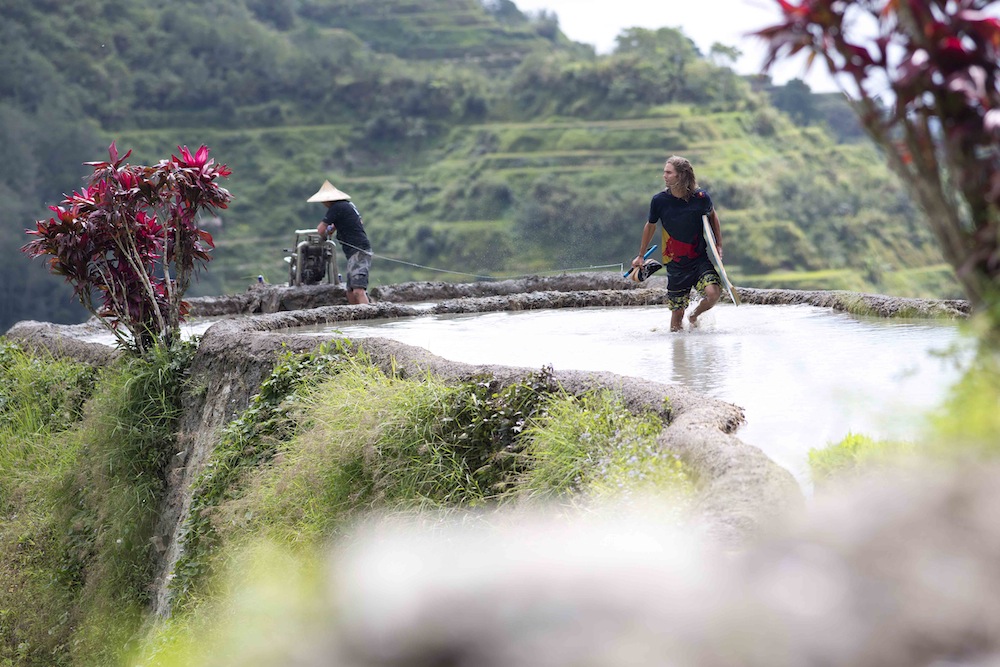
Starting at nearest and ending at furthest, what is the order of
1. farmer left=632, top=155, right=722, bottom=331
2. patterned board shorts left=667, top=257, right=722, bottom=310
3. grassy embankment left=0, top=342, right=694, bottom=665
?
grassy embankment left=0, top=342, right=694, bottom=665 → farmer left=632, top=155, right=722, bottom=331 → patterned board shorts left=667, top=257, right=722, bottom=310

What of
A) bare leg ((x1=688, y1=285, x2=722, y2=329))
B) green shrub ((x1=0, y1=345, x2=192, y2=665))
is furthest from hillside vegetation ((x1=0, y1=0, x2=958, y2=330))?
green shrub ((x1=0, y1=345, x2=192, y2=665))

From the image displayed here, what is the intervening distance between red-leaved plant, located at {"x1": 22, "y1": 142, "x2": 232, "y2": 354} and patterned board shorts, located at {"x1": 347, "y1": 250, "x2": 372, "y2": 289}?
349 centimetres

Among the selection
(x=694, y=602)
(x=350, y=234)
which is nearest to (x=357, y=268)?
(x=350, y=234)

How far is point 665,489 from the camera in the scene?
12.5 ft

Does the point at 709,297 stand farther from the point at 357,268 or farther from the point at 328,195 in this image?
the point at 328,195

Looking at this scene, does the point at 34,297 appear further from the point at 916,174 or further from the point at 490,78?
the point at 916,174

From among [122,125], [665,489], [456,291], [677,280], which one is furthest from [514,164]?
[665,489]

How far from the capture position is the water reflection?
15.2 ft

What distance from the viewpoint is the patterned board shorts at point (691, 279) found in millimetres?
9086

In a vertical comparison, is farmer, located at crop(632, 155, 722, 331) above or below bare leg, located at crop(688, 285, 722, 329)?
above

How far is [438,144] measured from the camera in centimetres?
7194

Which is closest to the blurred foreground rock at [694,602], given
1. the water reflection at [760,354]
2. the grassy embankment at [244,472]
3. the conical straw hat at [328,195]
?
the grassy embankment at [244,472]

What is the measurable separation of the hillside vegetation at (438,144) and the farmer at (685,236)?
1835 inches

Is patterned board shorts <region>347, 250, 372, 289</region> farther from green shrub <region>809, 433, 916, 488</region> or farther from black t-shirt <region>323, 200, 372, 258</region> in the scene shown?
green shrub <region>809, 433, 916, 488</region>
